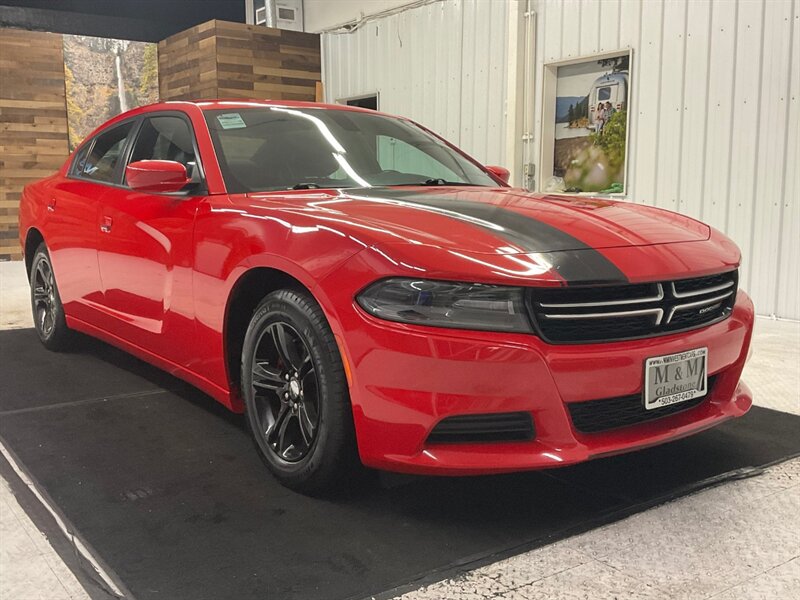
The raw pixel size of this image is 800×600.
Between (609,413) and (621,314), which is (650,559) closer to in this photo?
(609,413)

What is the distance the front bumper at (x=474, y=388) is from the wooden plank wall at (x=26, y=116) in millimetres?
8711

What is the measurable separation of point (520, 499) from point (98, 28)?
11110 millimetres

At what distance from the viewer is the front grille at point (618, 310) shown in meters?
1.95

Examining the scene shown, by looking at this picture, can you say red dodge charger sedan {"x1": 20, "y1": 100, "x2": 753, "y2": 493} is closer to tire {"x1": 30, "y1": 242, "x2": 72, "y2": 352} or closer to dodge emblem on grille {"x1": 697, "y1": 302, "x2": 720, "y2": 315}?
dodge emblem on grille {"x1": 697, "y1": 302, "x2": 720, "y2": 315}

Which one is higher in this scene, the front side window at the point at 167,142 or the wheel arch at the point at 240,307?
the front side window at the point at 167,142

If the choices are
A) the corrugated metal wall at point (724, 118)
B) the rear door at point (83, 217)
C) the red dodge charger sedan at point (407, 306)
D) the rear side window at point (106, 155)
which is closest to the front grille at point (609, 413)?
the red dodge charger sedan at point (407, 306)

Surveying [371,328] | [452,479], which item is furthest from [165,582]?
[452,479]

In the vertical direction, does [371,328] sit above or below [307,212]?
below

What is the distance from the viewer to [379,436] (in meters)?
2.01

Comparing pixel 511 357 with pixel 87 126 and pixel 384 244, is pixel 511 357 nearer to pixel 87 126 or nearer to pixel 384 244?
pixel 384 244

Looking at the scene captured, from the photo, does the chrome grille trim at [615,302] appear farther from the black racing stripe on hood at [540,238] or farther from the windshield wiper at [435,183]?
the windshield wiper at [435,183]

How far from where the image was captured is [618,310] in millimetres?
2016

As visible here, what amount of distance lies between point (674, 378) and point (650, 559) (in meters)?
0.48

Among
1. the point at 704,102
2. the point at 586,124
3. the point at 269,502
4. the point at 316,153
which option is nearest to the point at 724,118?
the point at 704,102
